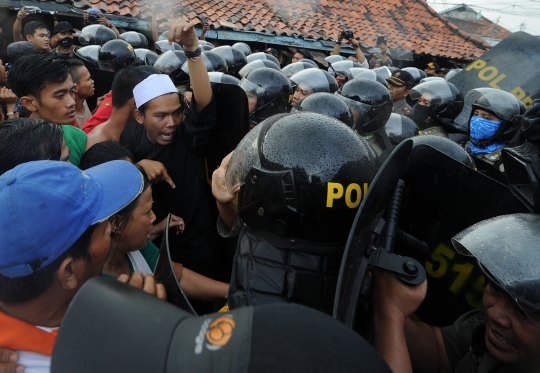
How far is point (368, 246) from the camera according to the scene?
1.21 m

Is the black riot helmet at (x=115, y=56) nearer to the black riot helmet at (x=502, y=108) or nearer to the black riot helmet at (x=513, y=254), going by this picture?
the black riot helmet at (x=502, y=108)

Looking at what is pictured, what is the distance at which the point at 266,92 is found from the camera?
12.8 feet

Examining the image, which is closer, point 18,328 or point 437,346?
point 18,328

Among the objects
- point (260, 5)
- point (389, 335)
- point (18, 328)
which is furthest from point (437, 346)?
point (260, 5)

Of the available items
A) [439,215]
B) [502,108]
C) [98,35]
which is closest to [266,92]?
[502,108]

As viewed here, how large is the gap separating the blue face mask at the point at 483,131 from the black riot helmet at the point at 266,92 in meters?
2.05

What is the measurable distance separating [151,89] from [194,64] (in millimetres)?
370

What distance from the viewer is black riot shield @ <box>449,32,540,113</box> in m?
5.94

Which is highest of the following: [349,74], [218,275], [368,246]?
[368,246]

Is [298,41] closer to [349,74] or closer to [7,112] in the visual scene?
[349,74]

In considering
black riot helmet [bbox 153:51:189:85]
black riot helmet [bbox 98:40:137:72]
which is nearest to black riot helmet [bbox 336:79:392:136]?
black riot helmet [bbox 153:51:189:85]

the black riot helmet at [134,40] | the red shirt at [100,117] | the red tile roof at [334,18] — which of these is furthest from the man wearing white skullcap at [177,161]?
the red tile roof at [334,18]

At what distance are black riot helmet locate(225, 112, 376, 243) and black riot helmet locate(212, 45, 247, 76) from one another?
662 cm

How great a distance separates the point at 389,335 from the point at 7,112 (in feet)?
15.5
